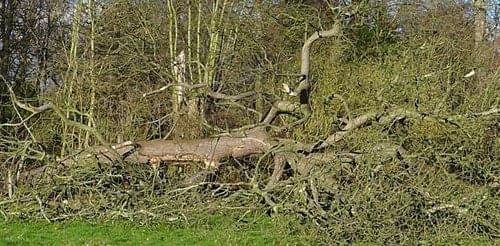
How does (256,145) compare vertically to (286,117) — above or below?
below

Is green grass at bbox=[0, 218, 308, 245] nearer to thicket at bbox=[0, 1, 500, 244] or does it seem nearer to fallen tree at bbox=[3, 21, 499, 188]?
thicket at bbox=[0, 1, 500, 244]

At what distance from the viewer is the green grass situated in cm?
897

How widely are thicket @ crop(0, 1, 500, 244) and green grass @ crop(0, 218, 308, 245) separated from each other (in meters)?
0.23

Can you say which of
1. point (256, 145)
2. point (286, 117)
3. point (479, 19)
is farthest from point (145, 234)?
point (479, 19)

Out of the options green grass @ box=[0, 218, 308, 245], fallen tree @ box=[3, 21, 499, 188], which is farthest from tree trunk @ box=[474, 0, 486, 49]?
green grass @ box=[0, 218, 308, 245]

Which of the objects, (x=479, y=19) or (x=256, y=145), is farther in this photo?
(x=479, y=19)

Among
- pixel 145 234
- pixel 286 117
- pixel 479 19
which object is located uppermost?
pixel 479 19

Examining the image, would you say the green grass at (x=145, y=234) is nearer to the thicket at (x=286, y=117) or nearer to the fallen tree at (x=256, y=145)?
the thicket at (x=286, y=117)

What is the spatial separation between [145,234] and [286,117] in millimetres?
3785

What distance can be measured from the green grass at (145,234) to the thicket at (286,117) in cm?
23

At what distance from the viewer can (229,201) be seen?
33.7 ft

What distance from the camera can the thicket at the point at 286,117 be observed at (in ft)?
28.9

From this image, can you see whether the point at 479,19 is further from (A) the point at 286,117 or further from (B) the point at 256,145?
(B) the point at 256,145

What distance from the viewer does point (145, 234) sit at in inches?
377
